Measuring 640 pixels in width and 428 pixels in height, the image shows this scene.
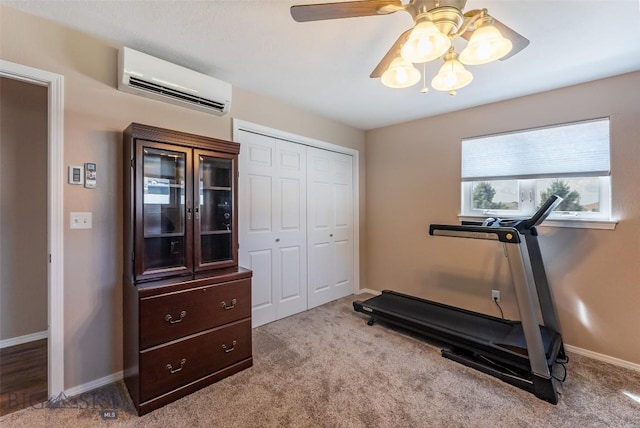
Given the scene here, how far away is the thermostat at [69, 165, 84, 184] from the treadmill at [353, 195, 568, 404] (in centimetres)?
259

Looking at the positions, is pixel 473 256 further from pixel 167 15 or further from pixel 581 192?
pixel 167 15

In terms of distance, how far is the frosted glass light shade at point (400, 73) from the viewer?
1560 millimetres

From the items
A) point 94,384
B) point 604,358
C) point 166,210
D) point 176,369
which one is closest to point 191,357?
point 176,369

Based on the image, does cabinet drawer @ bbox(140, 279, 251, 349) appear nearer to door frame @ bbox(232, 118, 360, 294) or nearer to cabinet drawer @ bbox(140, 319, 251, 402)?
cabinet drawer @ bbox(140, 319, 251, 402)

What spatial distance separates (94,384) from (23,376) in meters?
0.64

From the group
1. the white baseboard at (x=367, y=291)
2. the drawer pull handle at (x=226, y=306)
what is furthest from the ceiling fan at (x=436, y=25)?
the white baseboard at (x=367, y=291)

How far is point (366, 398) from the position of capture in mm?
1826

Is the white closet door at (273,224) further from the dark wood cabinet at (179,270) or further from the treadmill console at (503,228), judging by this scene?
the treadmill console at (503,228)

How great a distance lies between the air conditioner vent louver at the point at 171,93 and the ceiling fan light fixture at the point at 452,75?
1.72 m

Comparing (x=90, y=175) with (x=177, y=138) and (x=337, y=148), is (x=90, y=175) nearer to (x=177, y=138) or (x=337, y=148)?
(x=177, y=138)

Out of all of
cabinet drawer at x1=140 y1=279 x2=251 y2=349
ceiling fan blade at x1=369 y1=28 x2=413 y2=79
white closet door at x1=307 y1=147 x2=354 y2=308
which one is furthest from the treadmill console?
cabinet drawer at x1=140 y1=279 x2=251 y2=349

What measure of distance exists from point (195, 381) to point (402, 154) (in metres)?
3.24

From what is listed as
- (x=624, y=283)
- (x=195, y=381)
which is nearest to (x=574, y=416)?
(x=624, y=283)

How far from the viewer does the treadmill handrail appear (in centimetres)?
194
